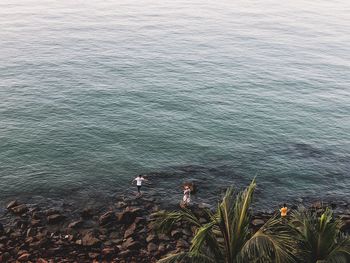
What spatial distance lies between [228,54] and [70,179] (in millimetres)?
62148

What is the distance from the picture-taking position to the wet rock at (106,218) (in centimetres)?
3058

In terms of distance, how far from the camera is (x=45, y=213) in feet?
104

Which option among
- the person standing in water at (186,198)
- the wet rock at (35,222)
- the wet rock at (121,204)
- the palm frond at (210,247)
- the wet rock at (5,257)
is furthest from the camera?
the person standing in water at (186,198)

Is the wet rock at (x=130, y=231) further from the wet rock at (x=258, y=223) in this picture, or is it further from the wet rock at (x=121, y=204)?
the wet rock at (x=258, y=223)

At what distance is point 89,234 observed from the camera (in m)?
28.7

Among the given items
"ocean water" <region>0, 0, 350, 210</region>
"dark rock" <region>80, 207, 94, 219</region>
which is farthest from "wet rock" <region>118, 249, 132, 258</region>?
"ocean water" <region>0, 0, 350, 210</region>

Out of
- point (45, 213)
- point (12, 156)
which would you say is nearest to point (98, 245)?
point (45, 213)

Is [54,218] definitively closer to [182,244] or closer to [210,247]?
[182,244]

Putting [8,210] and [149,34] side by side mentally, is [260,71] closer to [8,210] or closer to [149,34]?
[149,34]

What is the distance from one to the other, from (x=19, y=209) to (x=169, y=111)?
30104mm

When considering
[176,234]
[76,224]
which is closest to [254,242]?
[176,234]

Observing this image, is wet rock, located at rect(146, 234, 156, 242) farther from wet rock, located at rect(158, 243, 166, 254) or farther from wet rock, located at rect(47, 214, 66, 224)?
wet rock, located at rect(47, 214, 66, 224)

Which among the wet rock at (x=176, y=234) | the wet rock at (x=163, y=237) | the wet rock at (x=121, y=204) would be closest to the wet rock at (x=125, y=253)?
the wet rock at (x=163, y=237)

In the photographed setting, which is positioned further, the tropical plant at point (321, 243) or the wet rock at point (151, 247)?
the wet rock at point (151, 247)
